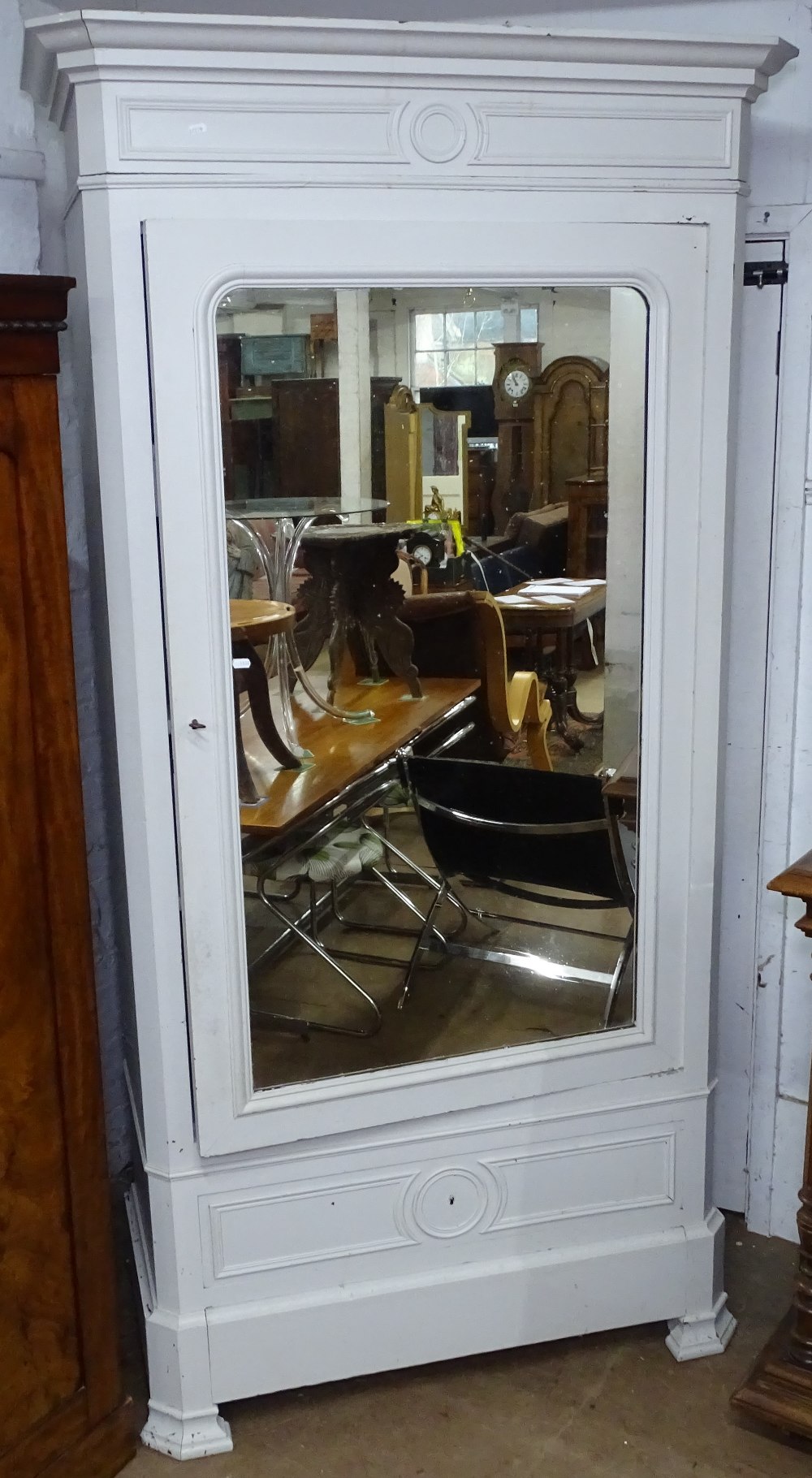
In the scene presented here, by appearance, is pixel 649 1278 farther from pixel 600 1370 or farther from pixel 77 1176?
pixel 77 1176

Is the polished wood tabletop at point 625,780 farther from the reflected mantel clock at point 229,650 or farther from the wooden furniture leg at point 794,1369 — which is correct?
the wooden furniture leg at point 794,1369

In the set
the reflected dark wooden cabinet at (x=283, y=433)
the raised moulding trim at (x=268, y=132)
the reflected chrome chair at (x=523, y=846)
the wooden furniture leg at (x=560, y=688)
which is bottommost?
the reflected chrome chair at (x=523, y=846)

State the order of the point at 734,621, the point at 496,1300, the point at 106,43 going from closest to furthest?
the point at 106,43, the point at 496,1300, the point at 734,621

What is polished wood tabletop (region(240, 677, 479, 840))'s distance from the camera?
185 centimetres

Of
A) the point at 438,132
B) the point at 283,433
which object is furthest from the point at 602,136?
the point at 283,433

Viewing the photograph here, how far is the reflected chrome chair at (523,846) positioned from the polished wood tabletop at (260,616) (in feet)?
0.97

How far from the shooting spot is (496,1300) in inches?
80.1

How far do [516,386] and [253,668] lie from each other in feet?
1.77

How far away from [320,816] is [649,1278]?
95 centimetres

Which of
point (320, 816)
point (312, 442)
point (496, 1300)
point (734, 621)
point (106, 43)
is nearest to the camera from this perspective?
point (106, 43)

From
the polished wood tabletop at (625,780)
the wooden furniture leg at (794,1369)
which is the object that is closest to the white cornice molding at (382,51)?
the polished wood tabletop at (625,780)

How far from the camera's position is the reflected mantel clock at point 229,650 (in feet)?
5.29

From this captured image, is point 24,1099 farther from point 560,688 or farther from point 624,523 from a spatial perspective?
point 624,523

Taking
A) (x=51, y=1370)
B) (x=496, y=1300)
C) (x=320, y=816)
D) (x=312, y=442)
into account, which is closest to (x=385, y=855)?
(x=320, y=816)
